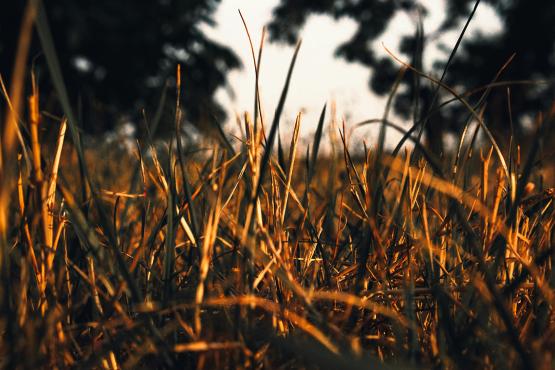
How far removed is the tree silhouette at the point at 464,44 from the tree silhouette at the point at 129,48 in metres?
1.80

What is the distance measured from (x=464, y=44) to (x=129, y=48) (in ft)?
29.0

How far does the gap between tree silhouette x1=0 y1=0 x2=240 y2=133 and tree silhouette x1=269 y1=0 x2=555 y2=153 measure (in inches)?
70.8

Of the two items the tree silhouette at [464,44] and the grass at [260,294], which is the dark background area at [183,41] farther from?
the grass at [260,294]

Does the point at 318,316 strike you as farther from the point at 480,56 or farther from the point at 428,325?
the point at 480,56

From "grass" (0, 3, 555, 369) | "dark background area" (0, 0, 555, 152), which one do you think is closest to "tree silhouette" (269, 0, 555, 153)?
"dark background area" (0, 0, 555, 152)

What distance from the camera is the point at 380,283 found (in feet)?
1.75

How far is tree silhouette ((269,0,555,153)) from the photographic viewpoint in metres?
9.80

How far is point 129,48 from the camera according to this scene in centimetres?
939

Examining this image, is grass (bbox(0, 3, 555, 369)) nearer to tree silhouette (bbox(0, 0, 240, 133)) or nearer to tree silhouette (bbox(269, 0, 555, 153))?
tree silhouette (bbox(0, 0, 240, 133))

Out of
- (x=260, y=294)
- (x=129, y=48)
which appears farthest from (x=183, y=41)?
(x=260, y=294)

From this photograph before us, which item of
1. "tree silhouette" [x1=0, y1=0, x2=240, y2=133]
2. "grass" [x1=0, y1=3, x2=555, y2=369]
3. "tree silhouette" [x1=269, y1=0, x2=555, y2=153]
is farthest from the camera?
"tree silhouette" [x1=269, y1=0, x2=555, y2=153]

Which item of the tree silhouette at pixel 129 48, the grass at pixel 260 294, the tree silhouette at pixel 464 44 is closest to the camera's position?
the grass at pixel 260 294

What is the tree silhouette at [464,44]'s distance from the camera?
980 centimetres

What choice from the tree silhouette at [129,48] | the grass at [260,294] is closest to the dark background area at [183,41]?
the tree silhouette at [129,48]
